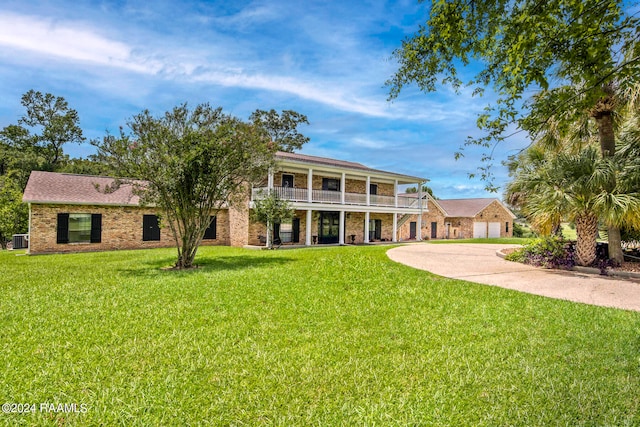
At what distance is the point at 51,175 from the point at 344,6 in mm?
20223

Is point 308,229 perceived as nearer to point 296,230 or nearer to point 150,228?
point 296,230

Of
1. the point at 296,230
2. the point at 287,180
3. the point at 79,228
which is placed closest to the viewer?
the point at 79,228

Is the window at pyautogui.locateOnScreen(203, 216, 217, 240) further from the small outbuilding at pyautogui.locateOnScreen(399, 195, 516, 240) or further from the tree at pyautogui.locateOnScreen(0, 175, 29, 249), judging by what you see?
the small outbuilding at pyautogui.locateOnScreen(399, 195, 516, 240)

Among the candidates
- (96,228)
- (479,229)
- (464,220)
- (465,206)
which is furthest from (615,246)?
(465,206)

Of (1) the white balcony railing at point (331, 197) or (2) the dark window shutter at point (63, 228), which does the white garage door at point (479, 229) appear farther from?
(2) the dark window shutter at point (63, 228)

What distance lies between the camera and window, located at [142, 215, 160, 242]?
19.0m

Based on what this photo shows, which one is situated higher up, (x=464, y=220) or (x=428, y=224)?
(x=464, y=220)

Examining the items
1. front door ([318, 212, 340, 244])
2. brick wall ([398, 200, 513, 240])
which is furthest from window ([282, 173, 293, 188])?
brick wall ([398, 200, 513, 240])

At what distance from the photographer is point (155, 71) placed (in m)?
10.4

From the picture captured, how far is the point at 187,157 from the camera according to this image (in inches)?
416

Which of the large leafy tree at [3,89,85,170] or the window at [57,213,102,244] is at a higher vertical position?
the large leafy tree at [3,89,85,170]

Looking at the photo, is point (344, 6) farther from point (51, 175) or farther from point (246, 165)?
point (51, 175)

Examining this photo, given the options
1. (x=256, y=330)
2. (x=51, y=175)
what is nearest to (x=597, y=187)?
(x=256, y=330)

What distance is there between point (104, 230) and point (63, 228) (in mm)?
1711
